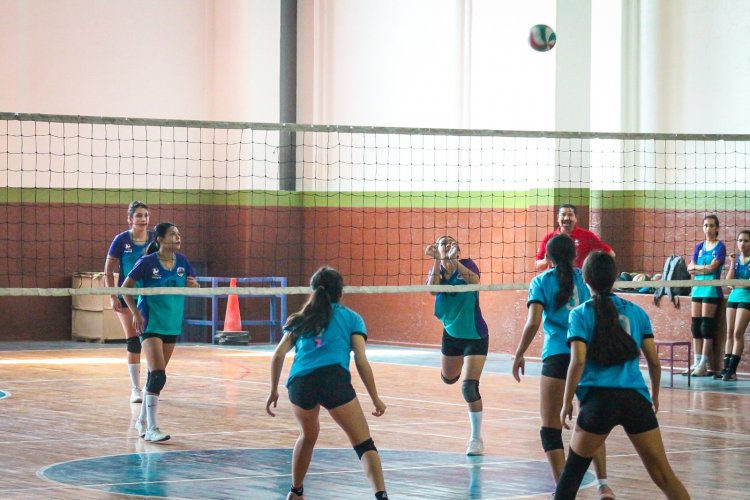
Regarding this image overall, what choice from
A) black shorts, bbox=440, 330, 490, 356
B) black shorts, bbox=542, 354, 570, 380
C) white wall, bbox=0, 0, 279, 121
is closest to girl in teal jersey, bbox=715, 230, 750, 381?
black shorts, bbox=440, 330, 490, 356

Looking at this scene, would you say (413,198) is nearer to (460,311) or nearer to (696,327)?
(696,327)

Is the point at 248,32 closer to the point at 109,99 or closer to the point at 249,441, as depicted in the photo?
the point at 109,99

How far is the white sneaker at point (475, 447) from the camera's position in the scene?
10.2 metres

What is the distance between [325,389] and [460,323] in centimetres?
326

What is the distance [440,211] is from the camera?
20672 mm

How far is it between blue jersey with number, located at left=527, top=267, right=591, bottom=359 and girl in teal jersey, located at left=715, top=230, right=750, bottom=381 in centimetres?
779

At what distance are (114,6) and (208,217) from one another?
3.74 m

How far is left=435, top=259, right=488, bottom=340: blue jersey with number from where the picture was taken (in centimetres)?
1051

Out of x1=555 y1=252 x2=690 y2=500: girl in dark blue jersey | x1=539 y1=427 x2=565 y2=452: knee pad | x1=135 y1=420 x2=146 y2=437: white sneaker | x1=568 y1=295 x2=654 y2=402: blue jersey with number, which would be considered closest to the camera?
x1=555 y1=252 x2=690 y2=500: girl in dark blue jersey

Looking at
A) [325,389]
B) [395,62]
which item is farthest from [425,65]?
[325,389]

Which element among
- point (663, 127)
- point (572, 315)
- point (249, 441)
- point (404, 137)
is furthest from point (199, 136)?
point (572, 315)

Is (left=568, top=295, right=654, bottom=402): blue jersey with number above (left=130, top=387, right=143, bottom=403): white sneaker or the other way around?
above

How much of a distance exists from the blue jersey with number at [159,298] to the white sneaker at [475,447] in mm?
2531

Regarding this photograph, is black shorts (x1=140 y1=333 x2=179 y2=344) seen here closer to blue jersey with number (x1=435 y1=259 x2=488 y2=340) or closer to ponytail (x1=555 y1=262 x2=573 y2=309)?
blue jersey with number (x1=435 y1=259 x2=488 y2=340)
